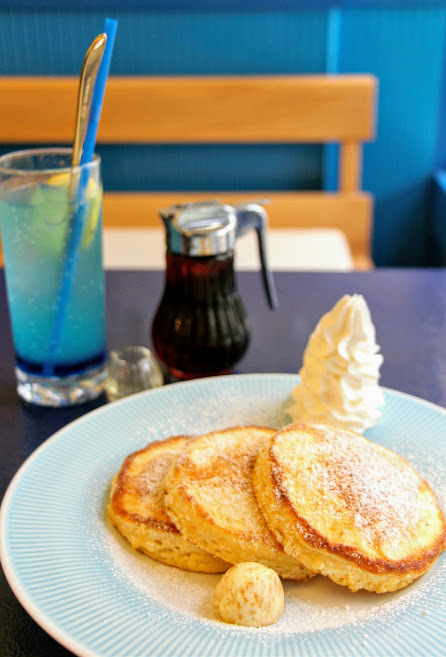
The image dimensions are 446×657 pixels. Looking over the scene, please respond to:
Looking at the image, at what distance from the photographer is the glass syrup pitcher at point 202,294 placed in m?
1.04

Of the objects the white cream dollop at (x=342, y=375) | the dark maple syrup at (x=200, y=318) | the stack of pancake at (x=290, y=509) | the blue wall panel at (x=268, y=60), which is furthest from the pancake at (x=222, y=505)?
the blue wall panel at (x=268, y=60)

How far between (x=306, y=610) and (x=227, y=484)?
0.49 feet

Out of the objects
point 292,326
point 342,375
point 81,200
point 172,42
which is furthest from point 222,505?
point 172,42

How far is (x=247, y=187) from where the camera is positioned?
120 inches

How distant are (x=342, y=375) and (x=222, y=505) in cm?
33

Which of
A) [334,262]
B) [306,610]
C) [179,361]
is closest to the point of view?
[306,610]

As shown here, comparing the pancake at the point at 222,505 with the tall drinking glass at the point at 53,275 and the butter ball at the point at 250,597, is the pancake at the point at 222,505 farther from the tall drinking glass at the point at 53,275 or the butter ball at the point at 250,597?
the tall drinking glass at the point at 53,275

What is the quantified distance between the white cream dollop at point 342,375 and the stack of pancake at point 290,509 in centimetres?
13

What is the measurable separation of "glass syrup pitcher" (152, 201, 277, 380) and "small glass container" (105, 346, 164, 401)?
5 centimetres

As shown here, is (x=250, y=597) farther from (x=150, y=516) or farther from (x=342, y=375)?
(x=342, y=375)

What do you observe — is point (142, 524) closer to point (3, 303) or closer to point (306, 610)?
point (306, 610)

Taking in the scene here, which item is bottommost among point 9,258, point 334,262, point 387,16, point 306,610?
point 334,262

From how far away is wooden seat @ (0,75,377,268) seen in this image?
2.55m

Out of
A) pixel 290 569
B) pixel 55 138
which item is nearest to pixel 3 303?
pixel 290 569
